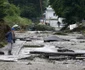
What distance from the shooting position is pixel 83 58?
16.4 meters

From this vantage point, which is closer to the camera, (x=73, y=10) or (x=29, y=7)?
(x=73, y=10)

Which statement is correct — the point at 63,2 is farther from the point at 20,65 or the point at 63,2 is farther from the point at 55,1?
the point at 20,65

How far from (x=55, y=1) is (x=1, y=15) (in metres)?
34.3

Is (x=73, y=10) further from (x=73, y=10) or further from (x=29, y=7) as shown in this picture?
(x=29, y=7)

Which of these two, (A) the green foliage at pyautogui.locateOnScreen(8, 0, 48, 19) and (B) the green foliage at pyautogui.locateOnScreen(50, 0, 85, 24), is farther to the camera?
(A) the green foliage at pyautogui.locateOnScreen(8, 0, 48, 19)

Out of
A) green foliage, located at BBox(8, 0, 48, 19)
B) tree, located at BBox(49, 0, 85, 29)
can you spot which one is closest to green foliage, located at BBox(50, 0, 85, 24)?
tree, located at BBox(49, 0, 85, 29)

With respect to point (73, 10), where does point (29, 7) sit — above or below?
below

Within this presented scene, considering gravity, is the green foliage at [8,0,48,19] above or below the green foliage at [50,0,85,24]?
below

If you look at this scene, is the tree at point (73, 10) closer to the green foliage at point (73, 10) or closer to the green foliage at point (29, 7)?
the green foliage at point (73, 10)

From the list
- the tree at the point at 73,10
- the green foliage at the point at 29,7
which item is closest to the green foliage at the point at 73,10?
the tree at the point at 73,10

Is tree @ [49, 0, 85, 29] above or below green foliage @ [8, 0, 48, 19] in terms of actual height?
above

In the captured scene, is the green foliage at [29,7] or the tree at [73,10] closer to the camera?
the tree at [73,10]

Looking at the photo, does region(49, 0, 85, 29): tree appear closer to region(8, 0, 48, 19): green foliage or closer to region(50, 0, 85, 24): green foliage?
region(50, 0, 85, 24): green foliage

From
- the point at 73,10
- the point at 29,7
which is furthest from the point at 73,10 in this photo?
the point at 29,7
